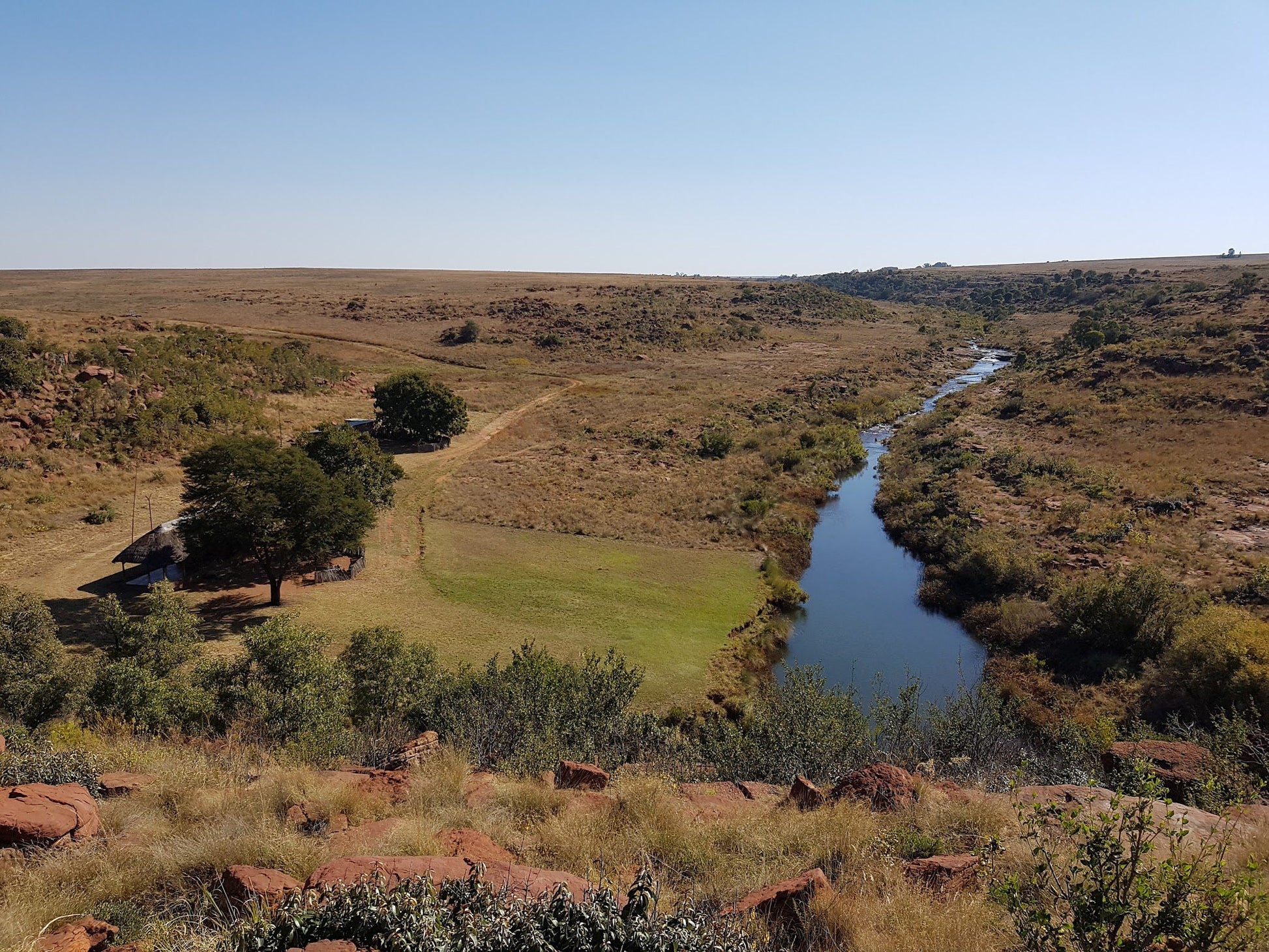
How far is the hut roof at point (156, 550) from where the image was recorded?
26156 millimetres

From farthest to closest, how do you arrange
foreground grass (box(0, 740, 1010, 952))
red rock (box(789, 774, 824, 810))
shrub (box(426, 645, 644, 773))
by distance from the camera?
shrub (box(426, 645, 644, 773)), red rock (box(789, 774, 824, 810)), foreground grass (box(0, 740, 1010, 952))

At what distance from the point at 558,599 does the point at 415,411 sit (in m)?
28.6

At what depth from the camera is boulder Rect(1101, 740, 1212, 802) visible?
11.0 meters

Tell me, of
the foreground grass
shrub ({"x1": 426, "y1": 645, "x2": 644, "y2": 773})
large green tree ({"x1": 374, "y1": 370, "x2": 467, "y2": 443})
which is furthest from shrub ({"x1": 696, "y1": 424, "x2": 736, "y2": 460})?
the foreground grass

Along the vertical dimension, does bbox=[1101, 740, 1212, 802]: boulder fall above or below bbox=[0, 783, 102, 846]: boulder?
below

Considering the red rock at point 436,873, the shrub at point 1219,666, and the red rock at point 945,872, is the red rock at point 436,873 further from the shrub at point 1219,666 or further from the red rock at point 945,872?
the shrub at point 1219,666

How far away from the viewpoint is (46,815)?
735 cm

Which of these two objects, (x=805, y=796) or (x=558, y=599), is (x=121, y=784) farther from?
(x=558, y=599)

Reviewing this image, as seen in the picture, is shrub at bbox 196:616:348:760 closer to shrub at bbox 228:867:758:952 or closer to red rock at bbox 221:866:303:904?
red rock at bbox 221:866:303:904

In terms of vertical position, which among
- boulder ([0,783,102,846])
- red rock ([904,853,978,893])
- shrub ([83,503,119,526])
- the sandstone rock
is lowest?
shrub ([83,503,119,526])

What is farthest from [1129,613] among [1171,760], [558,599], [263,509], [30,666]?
[30,666]

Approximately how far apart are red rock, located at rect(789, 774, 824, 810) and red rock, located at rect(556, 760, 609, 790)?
299 centimetres

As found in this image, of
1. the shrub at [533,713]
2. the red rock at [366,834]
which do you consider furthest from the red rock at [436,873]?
the shrub at [533,713]

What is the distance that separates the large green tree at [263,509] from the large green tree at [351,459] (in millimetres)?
5689
